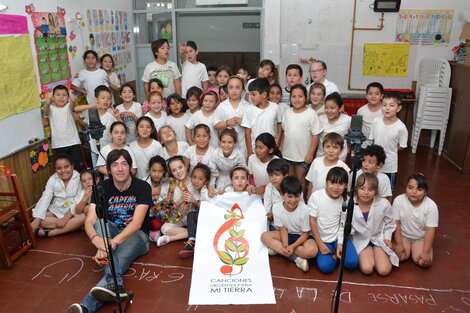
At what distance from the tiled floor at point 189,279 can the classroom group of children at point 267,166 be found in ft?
0.40

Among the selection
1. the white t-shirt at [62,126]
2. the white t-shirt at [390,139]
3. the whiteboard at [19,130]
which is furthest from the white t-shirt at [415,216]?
the whiteboard at [19,130]

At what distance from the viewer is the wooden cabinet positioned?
17.8 ft

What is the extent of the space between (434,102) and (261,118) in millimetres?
3484

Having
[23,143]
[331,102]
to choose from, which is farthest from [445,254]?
[23,143]

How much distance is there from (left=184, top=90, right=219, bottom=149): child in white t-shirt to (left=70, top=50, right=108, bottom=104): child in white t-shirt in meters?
1.50

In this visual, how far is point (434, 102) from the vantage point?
614 cm

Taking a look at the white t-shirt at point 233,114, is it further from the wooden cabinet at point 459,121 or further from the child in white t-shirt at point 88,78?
the wooden cabinet at point 459,121

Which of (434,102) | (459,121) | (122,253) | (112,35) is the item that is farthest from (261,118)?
(434,102)

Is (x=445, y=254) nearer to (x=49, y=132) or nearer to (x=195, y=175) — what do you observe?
(x=195, y=175)

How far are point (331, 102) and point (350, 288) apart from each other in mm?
1795

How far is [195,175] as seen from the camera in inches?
147

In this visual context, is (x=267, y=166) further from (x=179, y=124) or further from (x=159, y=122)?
(x=159, y=122)

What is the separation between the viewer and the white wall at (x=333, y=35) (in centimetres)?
666

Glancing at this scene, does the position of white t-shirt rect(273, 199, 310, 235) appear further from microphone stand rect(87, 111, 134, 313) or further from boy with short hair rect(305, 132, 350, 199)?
microphone stand rect(87, 111, 134, 313)
